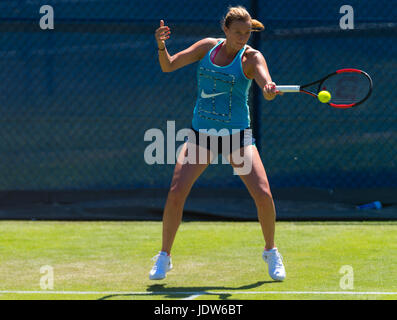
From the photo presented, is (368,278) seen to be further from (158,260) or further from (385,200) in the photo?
(385,200)

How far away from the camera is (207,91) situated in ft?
16.4

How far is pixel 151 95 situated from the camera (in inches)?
302

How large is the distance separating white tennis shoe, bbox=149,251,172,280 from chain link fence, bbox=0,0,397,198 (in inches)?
105

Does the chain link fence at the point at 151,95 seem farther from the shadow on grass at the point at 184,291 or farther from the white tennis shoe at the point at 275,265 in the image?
the shadow on grass at the point at 184,291

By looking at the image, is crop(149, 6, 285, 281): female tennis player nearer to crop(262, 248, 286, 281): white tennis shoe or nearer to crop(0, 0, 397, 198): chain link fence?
crop(262, 248, 286, 281): white tennis shoe

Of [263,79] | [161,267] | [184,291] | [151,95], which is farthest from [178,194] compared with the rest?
[151,95]

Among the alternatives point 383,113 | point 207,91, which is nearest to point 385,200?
point 383,113

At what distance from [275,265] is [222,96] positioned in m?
1.11

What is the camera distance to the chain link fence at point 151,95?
7.48 m

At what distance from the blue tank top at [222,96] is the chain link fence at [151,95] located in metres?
2.56

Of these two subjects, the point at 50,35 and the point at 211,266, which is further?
the point at 50,35

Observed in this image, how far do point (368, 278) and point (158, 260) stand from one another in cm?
132

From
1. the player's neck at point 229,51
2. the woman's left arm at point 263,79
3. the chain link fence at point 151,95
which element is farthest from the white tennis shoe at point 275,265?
the chain link fence at point 151,95
